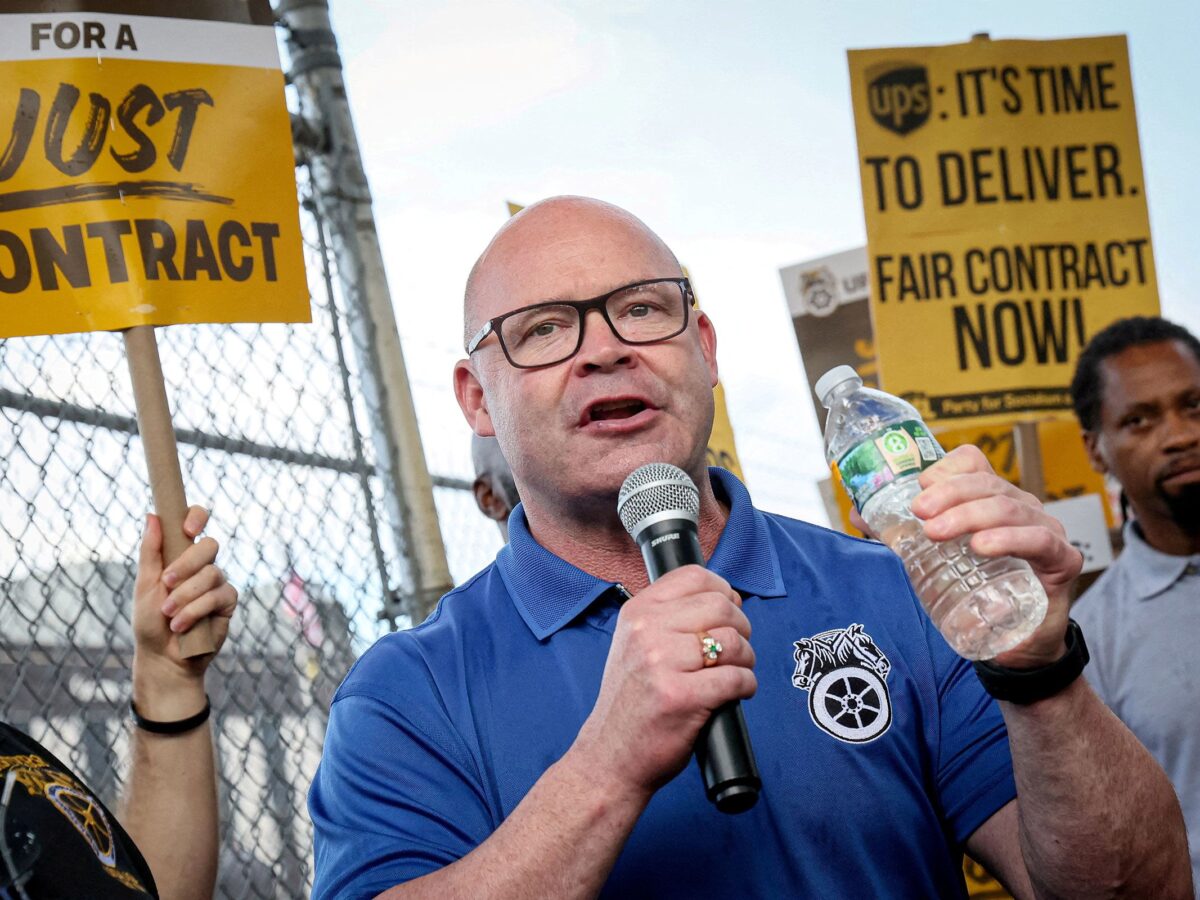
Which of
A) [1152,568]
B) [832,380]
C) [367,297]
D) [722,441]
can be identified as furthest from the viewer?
[722,441]

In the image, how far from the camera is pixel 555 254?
2.43 meters

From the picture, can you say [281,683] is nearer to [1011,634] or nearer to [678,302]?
[678,302]

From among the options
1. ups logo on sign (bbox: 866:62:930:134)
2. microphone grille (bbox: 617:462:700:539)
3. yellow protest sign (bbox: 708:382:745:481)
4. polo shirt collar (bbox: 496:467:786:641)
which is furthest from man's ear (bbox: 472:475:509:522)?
microphone grille (bbox: 617:462:700:539)

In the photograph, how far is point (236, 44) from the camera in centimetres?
276

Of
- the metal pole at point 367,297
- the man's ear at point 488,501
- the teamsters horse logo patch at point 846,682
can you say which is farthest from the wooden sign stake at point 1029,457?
the teamsters horse logo patch at point 846,682

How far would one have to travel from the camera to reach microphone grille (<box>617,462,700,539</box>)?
1832mm

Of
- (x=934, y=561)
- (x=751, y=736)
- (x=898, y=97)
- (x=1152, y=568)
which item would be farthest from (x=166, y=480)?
(x=898, y=97)

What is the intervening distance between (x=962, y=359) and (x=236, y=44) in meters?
2.81

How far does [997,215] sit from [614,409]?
2.97 m

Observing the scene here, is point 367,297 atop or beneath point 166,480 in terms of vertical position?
atop

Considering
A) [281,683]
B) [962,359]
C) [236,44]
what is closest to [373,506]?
[281,683]

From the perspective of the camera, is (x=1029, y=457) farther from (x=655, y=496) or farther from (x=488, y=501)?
(x=655, y=496)

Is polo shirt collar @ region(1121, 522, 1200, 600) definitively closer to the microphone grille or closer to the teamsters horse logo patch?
the teamsters horse logo patch

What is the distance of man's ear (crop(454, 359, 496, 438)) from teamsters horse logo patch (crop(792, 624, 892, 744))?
0.85 meters
